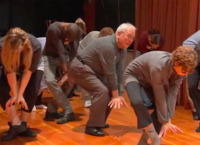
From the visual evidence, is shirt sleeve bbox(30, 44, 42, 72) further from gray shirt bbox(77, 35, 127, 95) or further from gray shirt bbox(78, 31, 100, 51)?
gray shirt bbox(78, 31, 100, 51)

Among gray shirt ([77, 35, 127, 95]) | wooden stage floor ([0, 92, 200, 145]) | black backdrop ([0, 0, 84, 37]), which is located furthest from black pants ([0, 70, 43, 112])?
black backdrop ([0, 0, 84, 37])

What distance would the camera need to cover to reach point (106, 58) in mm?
2805

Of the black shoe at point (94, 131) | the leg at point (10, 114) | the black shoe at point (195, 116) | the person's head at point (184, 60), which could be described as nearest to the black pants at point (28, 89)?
the leg at point (10, 114)

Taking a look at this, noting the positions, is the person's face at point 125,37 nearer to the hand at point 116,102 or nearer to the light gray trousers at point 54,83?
the hand at point 116,102

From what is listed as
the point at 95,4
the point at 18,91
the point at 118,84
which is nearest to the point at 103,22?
the point at 95,4

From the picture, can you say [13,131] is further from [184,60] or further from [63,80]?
[184,60]

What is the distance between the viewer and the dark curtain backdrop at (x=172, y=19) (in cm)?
407

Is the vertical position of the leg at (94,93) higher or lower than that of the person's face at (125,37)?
lower

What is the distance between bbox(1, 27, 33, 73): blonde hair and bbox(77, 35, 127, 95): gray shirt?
577 millimetres

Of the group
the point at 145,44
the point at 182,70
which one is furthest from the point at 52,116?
the point at 182,70

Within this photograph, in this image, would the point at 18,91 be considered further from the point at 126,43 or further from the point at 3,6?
the point at 3,6

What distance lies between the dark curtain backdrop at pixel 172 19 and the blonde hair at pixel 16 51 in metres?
2.31

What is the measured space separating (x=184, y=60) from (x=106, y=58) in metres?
0.89

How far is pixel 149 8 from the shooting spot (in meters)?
4.73
